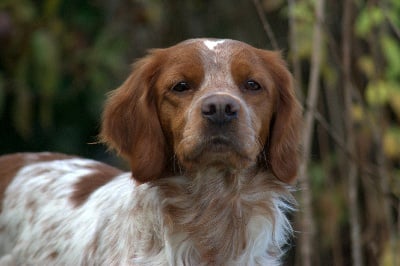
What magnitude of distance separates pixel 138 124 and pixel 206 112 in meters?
0.51

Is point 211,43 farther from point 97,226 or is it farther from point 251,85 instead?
point 97,226

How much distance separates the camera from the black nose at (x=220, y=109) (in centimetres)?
432

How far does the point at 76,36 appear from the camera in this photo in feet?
28.9

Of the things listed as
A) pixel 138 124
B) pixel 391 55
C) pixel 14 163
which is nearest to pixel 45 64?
pixel 14 163

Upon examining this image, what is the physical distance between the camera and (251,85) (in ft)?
15.3

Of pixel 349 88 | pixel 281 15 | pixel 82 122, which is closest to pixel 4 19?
pixel 82 122

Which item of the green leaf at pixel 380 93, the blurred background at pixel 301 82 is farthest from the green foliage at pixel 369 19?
the green leaf at pixel 380 93

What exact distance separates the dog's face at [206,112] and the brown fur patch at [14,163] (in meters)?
1.02

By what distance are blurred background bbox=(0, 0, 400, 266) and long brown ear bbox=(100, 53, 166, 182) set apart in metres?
1.38

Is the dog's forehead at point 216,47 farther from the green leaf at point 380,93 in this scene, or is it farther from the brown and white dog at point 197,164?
the green leaf at point 380,93

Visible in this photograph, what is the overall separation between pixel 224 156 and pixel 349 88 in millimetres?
1840

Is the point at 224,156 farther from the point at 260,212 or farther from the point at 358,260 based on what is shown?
the point at 358,260

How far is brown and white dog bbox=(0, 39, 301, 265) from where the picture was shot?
456cm

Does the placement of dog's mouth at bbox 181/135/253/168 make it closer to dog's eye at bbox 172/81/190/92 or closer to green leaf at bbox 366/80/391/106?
dog's eye at bbox 172/81/190/92
